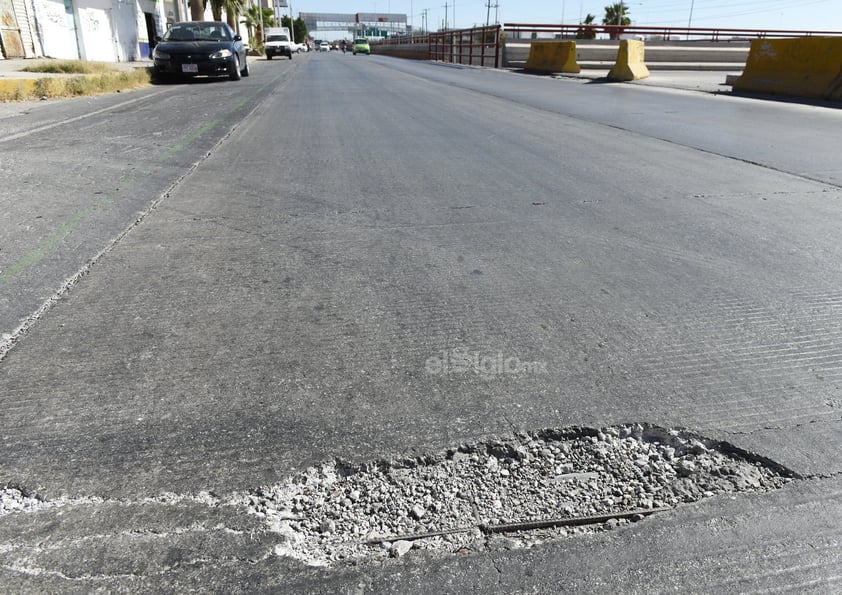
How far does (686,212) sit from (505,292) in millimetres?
2170

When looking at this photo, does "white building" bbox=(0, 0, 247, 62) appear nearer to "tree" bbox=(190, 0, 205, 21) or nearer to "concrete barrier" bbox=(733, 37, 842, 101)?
"tree" bbox=(190, 0, 205, 21)

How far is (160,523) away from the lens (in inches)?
66.4

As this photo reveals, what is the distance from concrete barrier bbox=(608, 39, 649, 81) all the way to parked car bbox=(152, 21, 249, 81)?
38.7 ft

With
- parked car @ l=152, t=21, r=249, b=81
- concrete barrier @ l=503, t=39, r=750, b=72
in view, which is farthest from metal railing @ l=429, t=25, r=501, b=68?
parked car @ l=152, t=21, r=249, b=81

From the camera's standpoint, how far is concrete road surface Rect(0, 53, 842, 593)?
1601mm

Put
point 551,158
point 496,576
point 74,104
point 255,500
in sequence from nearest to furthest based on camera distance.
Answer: point 496,576 → point 255,500 → point 551,158 → point 74,104

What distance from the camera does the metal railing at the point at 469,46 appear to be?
30.5 m

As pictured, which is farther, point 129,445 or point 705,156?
point 705,156

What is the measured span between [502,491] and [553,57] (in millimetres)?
25378

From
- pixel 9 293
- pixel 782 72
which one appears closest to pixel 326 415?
pixel 9 293

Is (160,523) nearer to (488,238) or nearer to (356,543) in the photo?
(356,543)

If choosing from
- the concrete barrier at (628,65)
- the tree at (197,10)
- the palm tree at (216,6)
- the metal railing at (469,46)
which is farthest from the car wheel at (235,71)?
the palm tree at (216,6)

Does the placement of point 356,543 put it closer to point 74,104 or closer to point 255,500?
point 255,500

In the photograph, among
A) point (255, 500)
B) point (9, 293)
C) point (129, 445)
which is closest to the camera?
point (255, 500)
